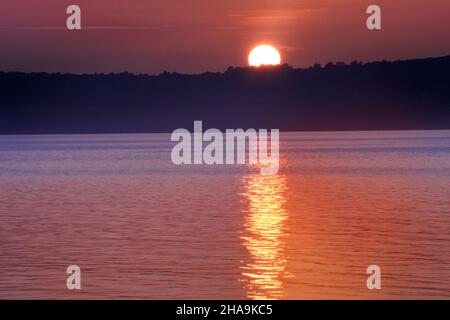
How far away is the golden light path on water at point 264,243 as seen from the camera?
2161cm

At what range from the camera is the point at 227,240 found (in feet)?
97.0

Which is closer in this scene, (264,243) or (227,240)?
(264,243)

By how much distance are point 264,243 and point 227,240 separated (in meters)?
1.17

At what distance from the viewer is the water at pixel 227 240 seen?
71.0 ft

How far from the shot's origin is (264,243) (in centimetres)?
2892

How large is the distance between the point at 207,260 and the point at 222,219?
10839mm

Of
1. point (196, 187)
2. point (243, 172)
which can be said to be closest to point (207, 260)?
point (196, 187)

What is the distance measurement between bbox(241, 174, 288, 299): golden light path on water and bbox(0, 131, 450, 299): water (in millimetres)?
40

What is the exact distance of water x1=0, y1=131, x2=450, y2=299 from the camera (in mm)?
21641

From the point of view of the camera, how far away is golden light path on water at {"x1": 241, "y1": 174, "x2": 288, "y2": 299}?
2161cm

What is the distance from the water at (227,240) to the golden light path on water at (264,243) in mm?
40

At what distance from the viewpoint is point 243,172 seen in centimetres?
7675
